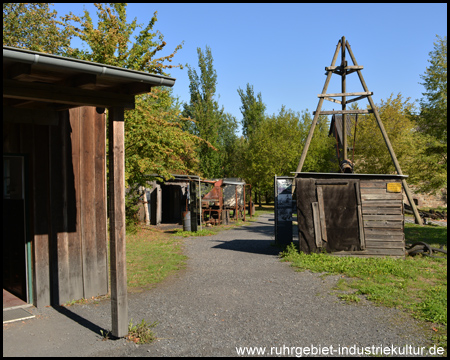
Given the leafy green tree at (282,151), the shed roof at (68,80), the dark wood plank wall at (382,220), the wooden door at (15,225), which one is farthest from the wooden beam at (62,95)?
the leafy green tree at (282,151)

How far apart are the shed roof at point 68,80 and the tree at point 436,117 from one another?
39.7 ft

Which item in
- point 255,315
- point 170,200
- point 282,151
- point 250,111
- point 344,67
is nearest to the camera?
point 255,315

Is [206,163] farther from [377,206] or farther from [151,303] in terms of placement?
[151,303]

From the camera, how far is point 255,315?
227 inches

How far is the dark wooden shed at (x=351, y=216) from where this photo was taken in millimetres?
10023

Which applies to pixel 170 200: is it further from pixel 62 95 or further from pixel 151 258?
pixel 62 95

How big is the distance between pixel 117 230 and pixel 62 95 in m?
1.72

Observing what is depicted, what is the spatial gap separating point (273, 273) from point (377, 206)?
11.5 feet

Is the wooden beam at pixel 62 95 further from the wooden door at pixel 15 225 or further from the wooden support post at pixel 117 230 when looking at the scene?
the wooden door at pixel 15 225

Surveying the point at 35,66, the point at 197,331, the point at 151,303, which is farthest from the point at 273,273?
the point at 35,66

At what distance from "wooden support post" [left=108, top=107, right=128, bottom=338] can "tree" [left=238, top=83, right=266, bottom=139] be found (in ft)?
123

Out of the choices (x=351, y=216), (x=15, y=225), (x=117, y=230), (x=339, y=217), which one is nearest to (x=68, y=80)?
(x=117, y=230)

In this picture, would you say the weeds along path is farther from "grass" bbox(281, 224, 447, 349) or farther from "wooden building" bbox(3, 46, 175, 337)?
"wooden building" bbox(3, 46, 175, 337)

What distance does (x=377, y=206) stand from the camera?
10180 millimetres
